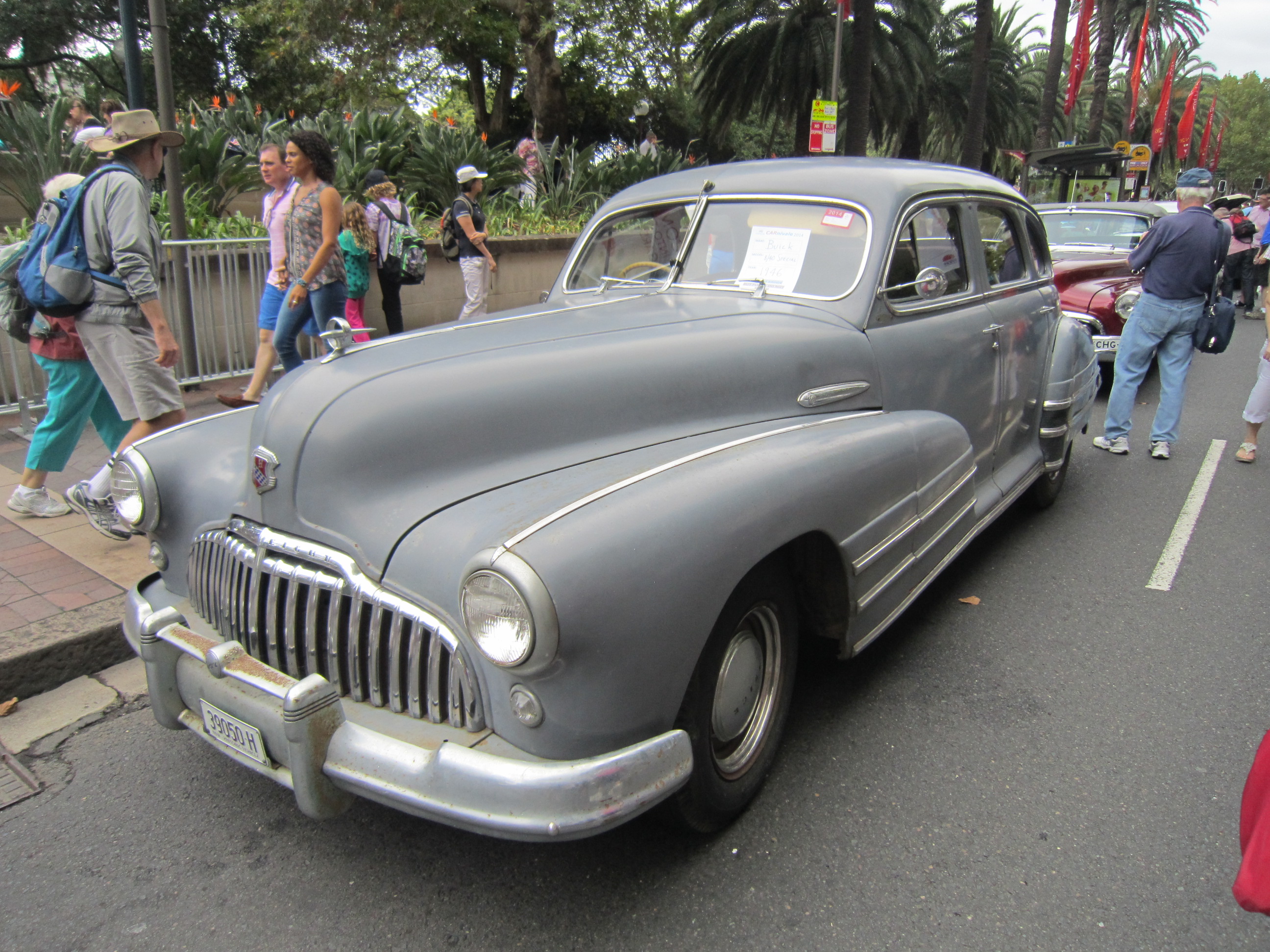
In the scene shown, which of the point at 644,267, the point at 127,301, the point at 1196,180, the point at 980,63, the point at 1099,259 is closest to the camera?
the point at 644,267

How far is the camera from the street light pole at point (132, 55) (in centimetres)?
582

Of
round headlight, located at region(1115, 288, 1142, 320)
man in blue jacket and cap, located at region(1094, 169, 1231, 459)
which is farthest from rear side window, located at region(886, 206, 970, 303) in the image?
round headlight, located at region(1115, 288, 1142, 320)

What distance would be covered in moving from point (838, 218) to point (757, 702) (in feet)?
6.01

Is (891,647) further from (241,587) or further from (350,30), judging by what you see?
(350,30)

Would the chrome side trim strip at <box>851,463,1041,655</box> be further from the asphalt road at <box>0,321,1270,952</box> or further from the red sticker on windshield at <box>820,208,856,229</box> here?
the red sticker on windshield at <box>820,208,856,229</box>

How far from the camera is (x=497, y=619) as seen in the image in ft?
5.97

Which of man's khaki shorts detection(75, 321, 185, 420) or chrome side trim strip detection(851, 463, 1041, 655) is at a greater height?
man's khaki shorts detection(75, 321, 185, 420)

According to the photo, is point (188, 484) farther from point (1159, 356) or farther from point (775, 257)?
point (1159, 356)

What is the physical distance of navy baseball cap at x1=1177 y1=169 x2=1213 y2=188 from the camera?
567cm

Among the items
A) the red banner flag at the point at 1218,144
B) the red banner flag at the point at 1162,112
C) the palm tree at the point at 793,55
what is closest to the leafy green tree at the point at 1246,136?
the red banner flag at the point at 1218,144

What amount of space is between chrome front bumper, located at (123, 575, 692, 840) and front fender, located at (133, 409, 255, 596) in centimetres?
45

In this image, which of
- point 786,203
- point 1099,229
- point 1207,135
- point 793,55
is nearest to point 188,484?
point 786,203

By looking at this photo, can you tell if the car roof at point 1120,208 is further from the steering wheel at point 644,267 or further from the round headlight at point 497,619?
the round headlight at point 497,619

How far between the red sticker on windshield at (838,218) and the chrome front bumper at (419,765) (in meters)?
2.10
